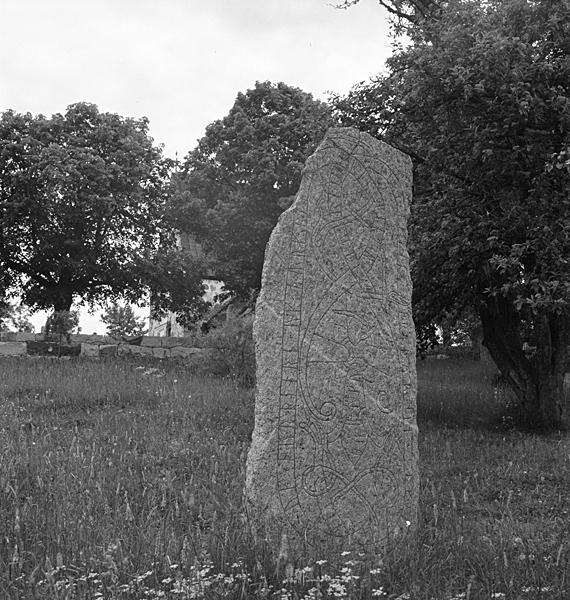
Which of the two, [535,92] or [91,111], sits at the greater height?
[91,111]

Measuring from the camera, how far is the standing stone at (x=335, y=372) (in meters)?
4.35

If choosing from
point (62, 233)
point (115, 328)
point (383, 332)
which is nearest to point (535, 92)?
point (383, 332)

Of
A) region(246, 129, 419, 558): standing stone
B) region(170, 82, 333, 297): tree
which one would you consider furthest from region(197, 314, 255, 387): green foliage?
region(170, 82, 333, 297): tree

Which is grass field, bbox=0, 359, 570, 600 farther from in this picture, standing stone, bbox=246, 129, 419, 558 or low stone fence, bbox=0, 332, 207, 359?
low stone fence, bbox=0, 332, 207, 359

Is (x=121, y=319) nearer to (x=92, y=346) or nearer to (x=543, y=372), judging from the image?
(x=92, y=346)

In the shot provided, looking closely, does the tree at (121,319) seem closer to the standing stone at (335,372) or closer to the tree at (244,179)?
the tree at (244,179)

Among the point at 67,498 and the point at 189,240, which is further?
the point at 189,240

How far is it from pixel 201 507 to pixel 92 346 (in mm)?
13054

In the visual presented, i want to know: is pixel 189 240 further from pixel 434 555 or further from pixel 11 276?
pixel 434 555

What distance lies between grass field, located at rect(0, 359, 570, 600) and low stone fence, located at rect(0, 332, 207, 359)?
6.18 m

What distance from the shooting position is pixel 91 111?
69.7ft

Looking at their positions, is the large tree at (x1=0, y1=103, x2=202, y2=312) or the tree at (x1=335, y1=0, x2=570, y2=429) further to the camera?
the large tree at (x1=0, y1=103, x2=202, y2=312)

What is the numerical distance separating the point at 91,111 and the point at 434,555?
65.3ft

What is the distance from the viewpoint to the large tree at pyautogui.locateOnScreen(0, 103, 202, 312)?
19.0 metres
